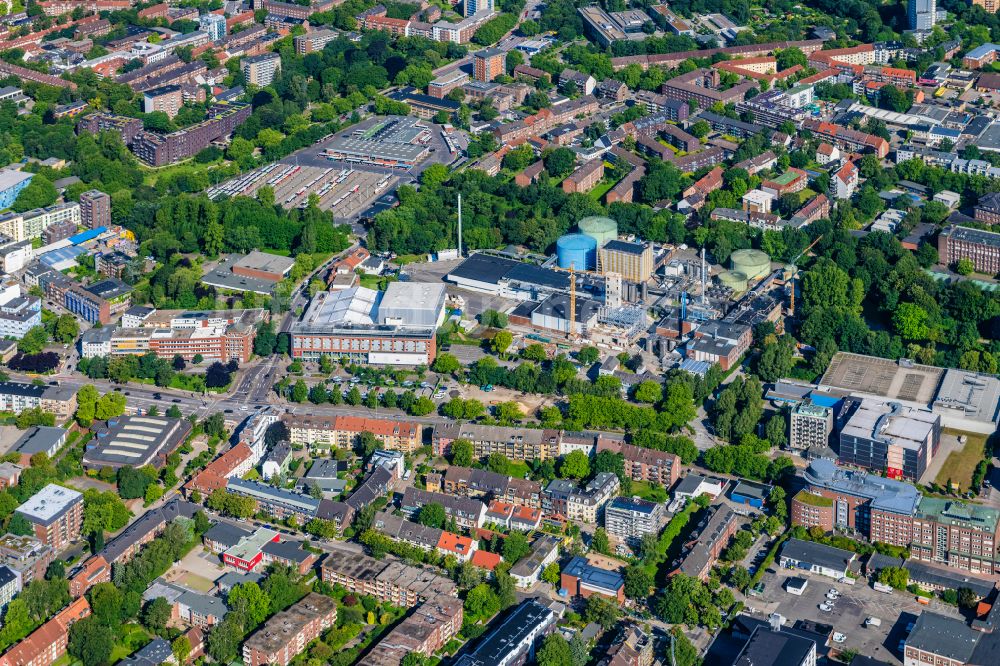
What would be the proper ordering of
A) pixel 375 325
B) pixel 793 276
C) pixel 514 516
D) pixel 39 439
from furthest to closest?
pixel 793 276 → pixel 375 325 → pixel 39 439 → pixel 514 516

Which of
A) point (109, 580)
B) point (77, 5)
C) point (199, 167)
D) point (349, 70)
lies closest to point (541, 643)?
point (109, 580)

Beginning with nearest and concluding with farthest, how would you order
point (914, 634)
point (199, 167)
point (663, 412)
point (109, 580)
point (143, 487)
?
point (914, 634) → point (109, 580) → point (143, 487) → point (663, 412) → point (199, 167)

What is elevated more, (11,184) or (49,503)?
(11,184)

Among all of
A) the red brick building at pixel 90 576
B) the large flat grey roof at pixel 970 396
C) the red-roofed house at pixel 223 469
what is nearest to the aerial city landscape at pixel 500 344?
the red brick building at pixel 90 576

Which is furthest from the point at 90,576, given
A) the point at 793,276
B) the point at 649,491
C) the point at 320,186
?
the point at 320,186

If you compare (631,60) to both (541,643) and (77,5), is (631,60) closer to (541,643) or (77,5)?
(77,5)

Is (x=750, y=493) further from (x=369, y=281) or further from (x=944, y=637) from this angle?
(x=369, y=281)

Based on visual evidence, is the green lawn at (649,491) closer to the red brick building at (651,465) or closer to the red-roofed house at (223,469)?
the red brick building at (651,465)
